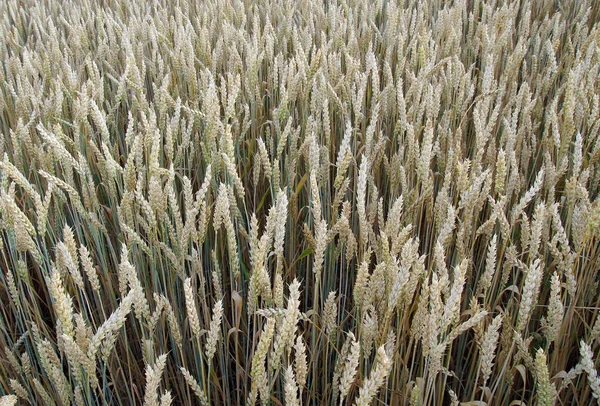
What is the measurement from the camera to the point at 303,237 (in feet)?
4.22

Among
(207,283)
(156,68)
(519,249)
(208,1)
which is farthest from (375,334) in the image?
(208,1)

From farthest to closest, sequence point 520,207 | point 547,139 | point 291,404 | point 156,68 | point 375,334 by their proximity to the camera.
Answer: point 156,68 < point 547,139 < point 520,207 < point 375,334 < point 291,404

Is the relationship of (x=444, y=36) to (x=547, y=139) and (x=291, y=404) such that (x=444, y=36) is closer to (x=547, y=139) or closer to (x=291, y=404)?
(x=547, y=139)

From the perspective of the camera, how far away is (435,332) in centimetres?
62

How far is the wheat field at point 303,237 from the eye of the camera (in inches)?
28.2

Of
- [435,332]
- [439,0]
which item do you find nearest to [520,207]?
[435,332]

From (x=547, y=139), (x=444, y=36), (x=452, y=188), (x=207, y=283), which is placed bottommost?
(x=207, y=283)

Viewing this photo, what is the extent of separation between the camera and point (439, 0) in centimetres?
237

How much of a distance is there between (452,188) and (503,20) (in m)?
1.13

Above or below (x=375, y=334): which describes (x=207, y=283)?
below

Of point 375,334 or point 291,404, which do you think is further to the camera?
point 375,334

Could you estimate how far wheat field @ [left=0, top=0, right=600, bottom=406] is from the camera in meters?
0.72

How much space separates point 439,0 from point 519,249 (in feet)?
5.06

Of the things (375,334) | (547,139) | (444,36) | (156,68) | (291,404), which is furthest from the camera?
(444,36)
